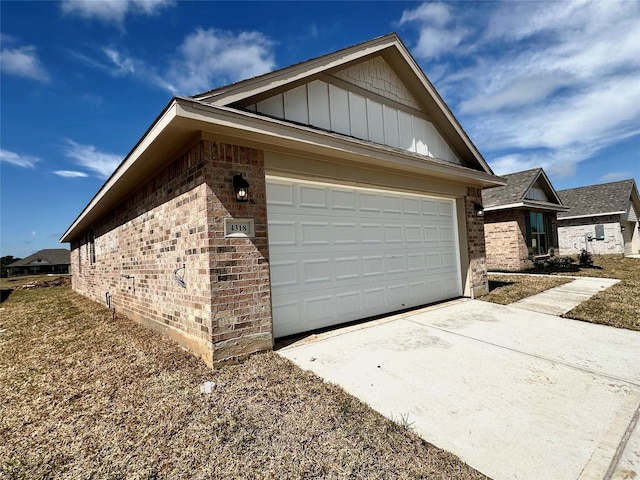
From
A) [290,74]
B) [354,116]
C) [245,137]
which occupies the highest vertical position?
[290,74]

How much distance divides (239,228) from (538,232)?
16007 mm

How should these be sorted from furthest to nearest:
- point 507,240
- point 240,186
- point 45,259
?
1. point 45,259
2. point 507,240
3. point 240,186

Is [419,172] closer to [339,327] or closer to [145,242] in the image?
[339,327]

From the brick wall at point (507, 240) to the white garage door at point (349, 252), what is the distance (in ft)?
25.4

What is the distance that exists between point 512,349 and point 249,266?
380cm

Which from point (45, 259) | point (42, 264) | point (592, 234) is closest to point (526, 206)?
point (592, 234)

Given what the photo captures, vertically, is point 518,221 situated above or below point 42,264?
above

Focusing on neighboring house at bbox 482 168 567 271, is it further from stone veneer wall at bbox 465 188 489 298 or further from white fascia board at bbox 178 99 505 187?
white fascia board at bbox 178 99 505 187

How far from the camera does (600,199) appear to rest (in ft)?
67.7

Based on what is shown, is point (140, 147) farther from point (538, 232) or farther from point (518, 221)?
point (538, 232)

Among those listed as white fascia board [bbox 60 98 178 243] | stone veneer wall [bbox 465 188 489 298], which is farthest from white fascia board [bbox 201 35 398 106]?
stone veneer wall [bbox 465 188 489 298]

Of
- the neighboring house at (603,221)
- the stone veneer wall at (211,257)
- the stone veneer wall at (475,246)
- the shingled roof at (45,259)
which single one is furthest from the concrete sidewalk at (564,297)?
the shingled roof at (45,259)

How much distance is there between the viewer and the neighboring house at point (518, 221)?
13414 millimetres

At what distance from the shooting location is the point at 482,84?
30.9ft
